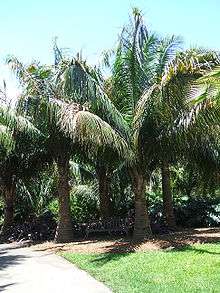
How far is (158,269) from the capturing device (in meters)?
10.7

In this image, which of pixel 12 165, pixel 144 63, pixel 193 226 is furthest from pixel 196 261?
pixel 12 165

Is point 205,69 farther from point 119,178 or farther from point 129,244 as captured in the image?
point 119,178

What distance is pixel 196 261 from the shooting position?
11258 mm

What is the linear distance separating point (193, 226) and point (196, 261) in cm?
1158

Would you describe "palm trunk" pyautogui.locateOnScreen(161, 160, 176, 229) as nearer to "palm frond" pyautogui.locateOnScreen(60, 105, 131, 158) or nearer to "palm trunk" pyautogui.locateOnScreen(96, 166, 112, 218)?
"palm trunk" pyautogui.locateOnScreen(96, 166, 112, 218)

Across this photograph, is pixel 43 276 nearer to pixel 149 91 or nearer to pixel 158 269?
pixel 158 269

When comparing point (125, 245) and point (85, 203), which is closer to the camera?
point (125, 245)

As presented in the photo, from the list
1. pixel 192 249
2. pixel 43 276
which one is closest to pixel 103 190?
pixel 192 249

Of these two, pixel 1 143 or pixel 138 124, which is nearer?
pixel 138 124

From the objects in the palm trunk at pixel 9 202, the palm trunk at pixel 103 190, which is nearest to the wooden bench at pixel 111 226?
the palm trunk at pixel 103 190

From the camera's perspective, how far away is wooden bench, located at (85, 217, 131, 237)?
1941 cm

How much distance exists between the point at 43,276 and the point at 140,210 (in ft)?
21.5

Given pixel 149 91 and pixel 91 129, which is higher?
pixel 149 91

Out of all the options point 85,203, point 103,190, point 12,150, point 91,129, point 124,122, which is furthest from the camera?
point 85,203
